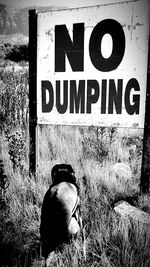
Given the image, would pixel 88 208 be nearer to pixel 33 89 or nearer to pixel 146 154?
pixel 146 154

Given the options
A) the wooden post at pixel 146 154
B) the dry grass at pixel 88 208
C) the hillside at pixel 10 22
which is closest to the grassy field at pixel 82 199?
the dry grass at pixel 88 208

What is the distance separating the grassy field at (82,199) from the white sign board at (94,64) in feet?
2.77

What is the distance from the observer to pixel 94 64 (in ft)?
9.21

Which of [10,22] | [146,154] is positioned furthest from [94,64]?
[10,22]

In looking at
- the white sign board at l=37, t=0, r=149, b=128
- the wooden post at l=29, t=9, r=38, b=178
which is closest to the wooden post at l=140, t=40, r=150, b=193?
the white sign board at l=37, t=0, r=149, b=128

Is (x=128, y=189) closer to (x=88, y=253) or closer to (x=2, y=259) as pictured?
(x=88, y=253)

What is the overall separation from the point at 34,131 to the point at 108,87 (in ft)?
3.64

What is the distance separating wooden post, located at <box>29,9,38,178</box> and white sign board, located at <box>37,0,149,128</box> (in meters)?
0.06

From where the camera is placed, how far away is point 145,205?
8.95ft

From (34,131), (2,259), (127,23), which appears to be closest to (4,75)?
(34,131)

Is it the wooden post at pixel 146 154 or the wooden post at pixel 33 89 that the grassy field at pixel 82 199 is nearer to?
the wooden post at pixel 146 154

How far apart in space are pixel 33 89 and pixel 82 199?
1498 millimetres

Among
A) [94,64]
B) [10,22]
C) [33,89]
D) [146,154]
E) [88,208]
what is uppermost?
[10,22]

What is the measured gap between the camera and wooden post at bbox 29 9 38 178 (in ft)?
9.77
